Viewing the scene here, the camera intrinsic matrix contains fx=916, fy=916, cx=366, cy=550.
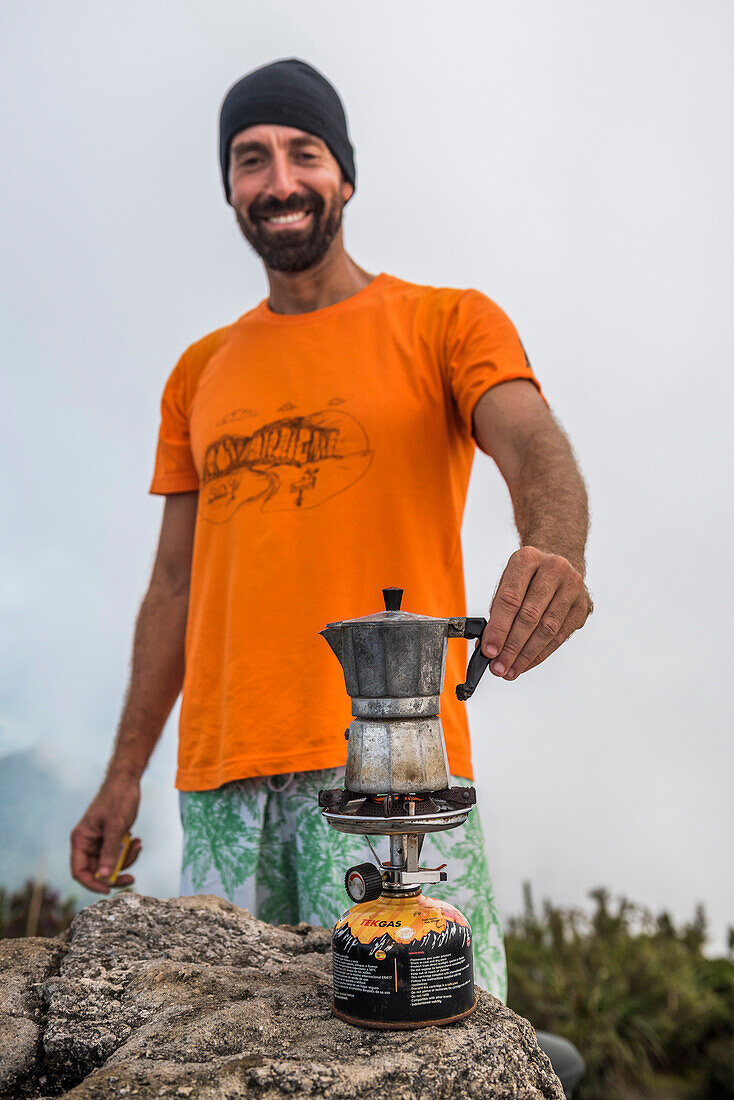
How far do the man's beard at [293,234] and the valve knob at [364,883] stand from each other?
2.33 metres

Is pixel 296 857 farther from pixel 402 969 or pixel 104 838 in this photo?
pixel 402 969

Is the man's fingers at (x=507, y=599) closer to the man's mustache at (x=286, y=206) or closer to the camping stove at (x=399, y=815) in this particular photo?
the camping stove at (x=399, y=815)

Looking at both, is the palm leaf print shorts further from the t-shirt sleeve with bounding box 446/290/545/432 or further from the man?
the t-shirt sleeve with bounding box 446/290/545/432

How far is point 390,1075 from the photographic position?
4.69ft

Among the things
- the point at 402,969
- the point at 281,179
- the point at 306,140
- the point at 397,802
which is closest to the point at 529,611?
the point at 397,802

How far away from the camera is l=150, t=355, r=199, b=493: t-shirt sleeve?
146 inches

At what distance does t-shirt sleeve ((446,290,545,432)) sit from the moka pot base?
168cm

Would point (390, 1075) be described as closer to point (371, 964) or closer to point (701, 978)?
point (371, 964)

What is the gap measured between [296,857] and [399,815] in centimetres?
129

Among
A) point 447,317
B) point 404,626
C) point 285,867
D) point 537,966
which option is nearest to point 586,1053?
point 537,966

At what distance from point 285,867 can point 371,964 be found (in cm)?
131

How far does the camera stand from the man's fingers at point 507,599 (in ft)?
5.65

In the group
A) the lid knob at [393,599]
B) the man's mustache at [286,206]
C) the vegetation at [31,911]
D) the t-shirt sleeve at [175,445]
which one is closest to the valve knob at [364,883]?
the lid knob at [393,599]

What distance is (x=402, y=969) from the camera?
5.15 feet
